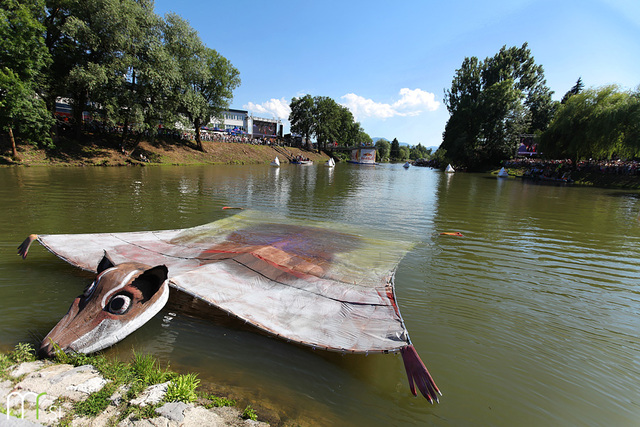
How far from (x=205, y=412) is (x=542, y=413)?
15.7 ft

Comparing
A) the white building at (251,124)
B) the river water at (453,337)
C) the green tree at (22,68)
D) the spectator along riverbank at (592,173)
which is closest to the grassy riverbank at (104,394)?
the river water at (453,337)

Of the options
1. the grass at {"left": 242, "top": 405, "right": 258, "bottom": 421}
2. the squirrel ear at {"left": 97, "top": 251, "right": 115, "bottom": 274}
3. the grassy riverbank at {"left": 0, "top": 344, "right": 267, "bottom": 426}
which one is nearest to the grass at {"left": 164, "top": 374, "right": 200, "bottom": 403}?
the grassy riverbank at {"left": 0, "top": 344, "right": 267, "bottom": 426}

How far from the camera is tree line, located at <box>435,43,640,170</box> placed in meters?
35.7

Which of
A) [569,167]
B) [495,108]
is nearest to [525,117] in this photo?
[495,108]

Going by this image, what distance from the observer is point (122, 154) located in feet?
135

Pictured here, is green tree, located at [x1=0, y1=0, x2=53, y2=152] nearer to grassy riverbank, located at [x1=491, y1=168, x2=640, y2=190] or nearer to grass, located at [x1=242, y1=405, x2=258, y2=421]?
grass, located at [x1=242, y1=405, x2=258, y2=421]

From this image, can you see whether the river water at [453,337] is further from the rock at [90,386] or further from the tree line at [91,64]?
the tree line at [91,64]

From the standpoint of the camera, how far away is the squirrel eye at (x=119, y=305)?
4.85 meters

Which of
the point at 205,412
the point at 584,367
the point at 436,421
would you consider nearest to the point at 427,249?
the point at 584,367

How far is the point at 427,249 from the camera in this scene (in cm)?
1130

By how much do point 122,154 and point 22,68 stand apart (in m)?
13.4

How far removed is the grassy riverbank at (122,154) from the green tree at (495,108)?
5191cm

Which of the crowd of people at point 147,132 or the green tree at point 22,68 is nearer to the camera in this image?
the green tree at point 22,68

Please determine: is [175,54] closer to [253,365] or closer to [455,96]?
[253,365]
